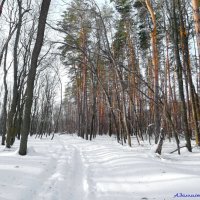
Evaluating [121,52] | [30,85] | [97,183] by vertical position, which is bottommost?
[97,183]

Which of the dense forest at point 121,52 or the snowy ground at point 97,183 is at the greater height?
the dense forest at point 121,52

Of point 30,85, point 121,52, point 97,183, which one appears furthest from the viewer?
point 121,52

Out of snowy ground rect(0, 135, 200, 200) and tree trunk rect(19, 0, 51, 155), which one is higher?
tree trunk rect(19, 0, 51, 155)

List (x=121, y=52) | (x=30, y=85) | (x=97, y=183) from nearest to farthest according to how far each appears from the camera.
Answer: (x=97, y=183) < (x=30, y=85) < (x=121, y=52)

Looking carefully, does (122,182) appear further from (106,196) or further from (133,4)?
(133,4)

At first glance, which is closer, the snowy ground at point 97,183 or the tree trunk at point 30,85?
the snowy ground at point 97,183

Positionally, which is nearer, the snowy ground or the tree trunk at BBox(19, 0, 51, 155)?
the snowy ground

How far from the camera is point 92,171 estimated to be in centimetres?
786

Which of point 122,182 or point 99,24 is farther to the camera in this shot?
point 99,24

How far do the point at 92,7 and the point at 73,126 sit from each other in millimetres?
57878

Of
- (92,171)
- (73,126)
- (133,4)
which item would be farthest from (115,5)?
(73,126)

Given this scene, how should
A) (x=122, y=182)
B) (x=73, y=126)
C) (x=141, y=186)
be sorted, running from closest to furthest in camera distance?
(x=141, y=186)
(x=122, y=182)
(x=73, y=126)

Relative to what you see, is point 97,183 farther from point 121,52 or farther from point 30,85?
point 121,52

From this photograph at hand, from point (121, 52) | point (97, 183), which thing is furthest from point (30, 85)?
point (121, 52)
